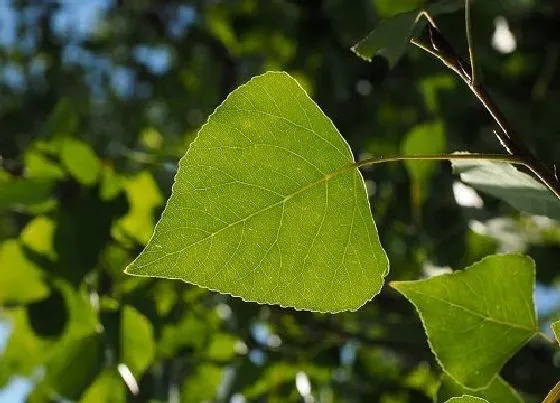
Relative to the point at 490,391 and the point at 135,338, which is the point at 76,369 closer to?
the point at 135,338

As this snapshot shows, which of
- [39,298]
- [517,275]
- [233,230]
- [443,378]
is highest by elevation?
[233,230]

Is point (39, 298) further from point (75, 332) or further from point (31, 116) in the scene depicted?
point (31, 116)

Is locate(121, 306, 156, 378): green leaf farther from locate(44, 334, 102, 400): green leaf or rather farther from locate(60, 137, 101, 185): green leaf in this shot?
locate(60, 137, 101, 185): green leaf

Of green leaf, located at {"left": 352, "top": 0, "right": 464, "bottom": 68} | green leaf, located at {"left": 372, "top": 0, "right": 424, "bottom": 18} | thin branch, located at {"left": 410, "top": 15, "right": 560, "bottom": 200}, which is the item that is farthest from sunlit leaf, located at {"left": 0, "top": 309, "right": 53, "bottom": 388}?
thin branch, located at {"left": 410, "top": 15, "right": 560, "bottom": 200}

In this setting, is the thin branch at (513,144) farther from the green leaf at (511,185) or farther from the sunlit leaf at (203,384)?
the sunlit leaf at (203,384)

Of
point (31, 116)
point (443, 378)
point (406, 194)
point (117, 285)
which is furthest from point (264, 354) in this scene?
point (31, 116)

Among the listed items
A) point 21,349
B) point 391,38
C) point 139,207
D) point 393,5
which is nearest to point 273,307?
point 139,207
